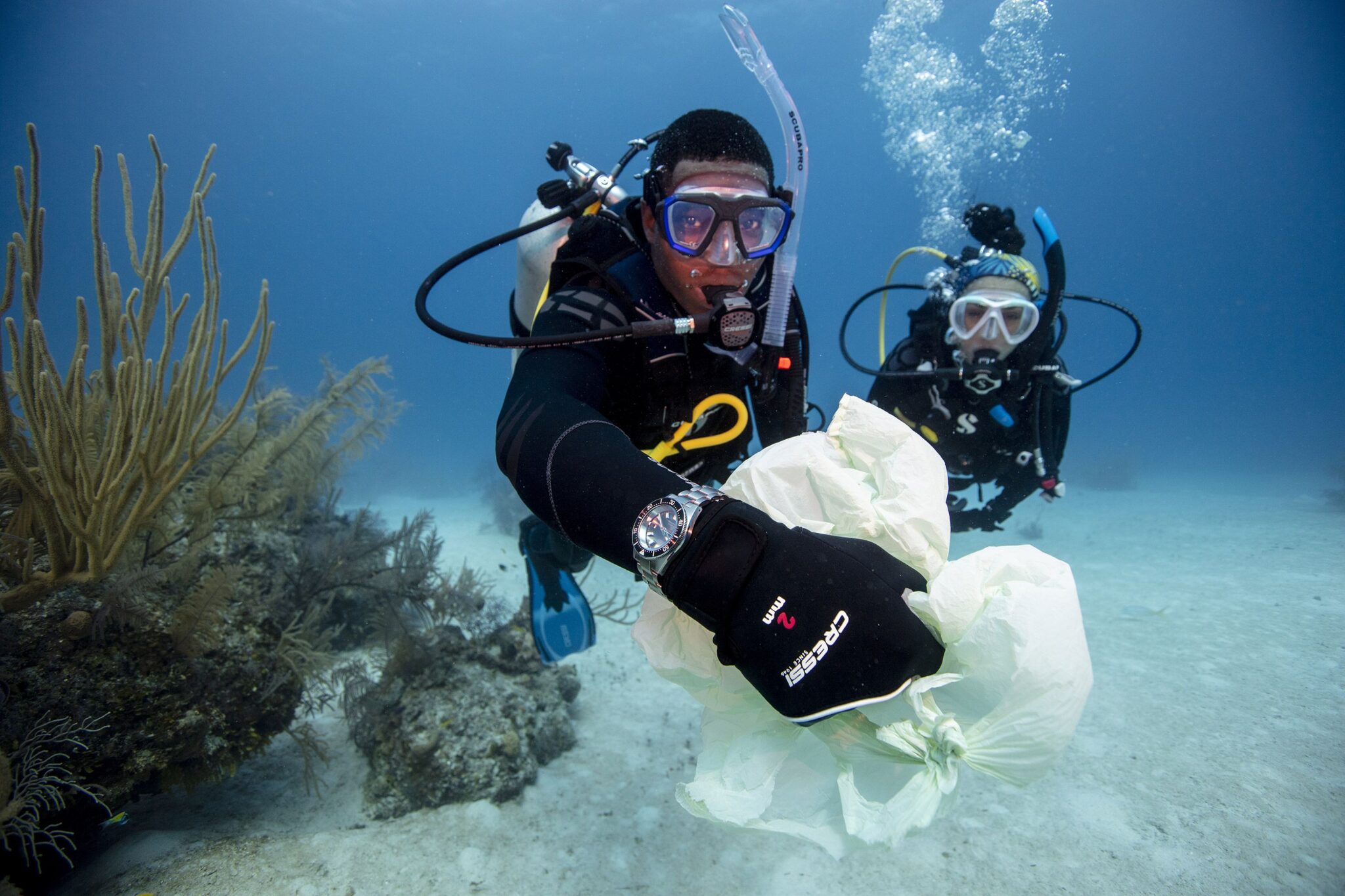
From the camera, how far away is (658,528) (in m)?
Result: 1.11

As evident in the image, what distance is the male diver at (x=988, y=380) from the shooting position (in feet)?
14.3

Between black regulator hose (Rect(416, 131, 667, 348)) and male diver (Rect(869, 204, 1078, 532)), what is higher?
black regulator hose (Rect(416, 131, 667, 348))

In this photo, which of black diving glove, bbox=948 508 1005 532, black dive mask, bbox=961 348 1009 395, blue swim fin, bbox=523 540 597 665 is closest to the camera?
blue swim fin, bbox=523 540 597 665

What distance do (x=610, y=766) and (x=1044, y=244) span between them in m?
5.19

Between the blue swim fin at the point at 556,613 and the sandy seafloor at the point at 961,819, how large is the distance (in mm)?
665

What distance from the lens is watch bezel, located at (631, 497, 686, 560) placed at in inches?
42.9

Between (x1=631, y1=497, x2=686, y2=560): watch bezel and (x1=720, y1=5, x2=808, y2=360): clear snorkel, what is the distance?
1852 millimetres

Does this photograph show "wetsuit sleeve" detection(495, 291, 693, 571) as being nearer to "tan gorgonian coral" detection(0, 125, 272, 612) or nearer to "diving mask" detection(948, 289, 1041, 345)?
"tan gorgonian coral" detection(0, 125, 272, 612)

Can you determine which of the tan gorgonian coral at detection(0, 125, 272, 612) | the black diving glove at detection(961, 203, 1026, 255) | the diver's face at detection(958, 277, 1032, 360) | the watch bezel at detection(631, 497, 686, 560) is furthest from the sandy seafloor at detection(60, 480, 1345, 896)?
the black diving glove at detection(961, 203, 1026, 255)

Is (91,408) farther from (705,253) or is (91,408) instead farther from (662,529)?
(662,529)

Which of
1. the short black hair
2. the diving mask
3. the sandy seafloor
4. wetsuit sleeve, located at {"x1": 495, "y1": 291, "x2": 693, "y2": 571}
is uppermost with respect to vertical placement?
the short black hair

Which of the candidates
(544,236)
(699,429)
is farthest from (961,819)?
(544,236)

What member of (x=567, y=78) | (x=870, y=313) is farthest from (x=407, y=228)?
(x=870, y=313)

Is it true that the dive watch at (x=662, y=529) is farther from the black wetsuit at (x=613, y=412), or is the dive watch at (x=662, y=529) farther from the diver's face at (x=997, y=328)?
the diver's face at (x=997, y=328)
